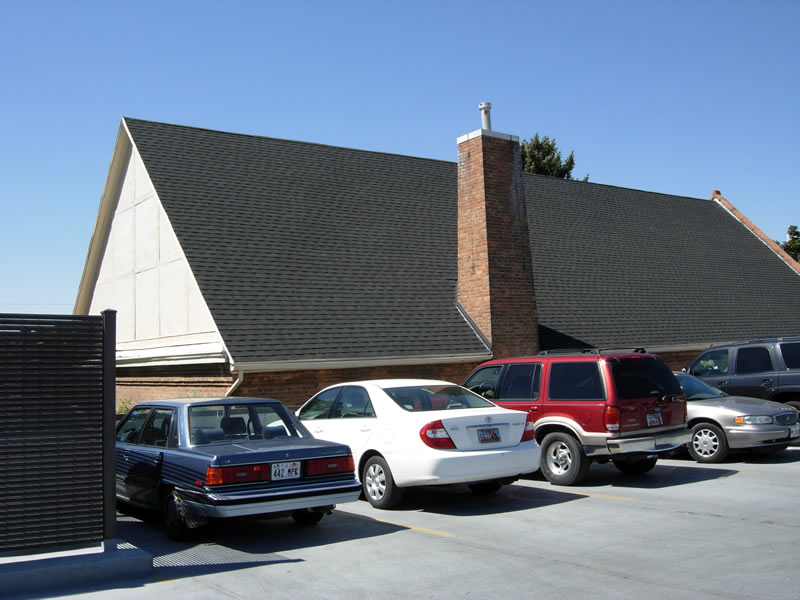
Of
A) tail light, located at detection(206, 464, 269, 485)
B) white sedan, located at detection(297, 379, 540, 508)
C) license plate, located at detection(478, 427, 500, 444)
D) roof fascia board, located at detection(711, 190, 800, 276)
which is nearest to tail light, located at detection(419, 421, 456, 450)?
white sedan, located at detection(297, 379, 540, 508)

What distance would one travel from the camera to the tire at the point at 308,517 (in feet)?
29.0

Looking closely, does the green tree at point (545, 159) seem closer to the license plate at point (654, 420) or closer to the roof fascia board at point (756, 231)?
the roof fascia board at point (756, 231)

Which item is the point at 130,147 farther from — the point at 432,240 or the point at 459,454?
the point at 459,454

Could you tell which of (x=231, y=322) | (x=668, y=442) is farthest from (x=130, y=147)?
(x=668, y=442)

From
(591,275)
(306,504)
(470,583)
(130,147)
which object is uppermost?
(130,147)

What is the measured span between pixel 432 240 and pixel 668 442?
34.9 ft

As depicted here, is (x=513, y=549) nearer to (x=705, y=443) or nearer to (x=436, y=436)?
(x=436, y=436)

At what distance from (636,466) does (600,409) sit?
1.95 metres

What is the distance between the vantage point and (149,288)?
59.3 ft

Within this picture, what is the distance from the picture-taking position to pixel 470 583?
6305 millimetres

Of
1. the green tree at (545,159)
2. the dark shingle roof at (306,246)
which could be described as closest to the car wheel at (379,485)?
the dark shingle roof at (306,246)

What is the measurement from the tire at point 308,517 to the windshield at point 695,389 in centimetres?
726

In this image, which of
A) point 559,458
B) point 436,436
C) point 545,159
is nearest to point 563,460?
point 559,458

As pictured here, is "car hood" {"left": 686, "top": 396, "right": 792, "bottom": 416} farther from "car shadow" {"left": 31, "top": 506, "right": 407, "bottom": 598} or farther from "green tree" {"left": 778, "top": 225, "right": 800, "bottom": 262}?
"green tree" {"left": 778, "top": 225, "right": 800, "bottom": 262}
